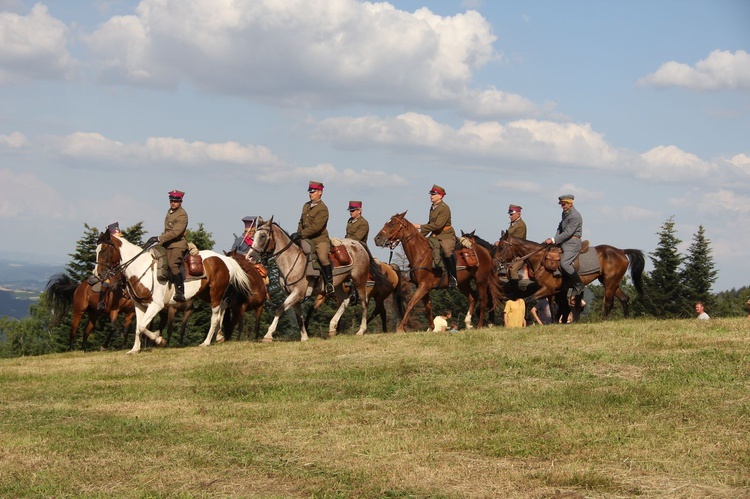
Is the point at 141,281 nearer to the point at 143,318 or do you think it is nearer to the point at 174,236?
Answer: the point at 143,318

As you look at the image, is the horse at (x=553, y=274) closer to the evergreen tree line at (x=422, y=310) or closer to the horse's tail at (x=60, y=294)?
the horse's tail at (x=60, y=294)

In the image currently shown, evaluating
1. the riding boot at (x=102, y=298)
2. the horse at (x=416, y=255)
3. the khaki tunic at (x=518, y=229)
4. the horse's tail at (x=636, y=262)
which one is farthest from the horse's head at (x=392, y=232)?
the riding boot at (x=102, y=298)

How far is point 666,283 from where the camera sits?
69.3m

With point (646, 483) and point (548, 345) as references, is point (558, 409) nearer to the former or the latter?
point (646, 483)

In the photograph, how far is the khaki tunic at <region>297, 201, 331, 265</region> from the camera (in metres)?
22.8

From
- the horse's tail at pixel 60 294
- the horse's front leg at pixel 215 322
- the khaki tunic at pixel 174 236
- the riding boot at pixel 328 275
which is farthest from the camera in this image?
the horse's tail at pixel 60 294

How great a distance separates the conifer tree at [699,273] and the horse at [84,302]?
164 ft

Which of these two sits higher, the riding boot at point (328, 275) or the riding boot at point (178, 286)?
the riding boot at point (328, 275)

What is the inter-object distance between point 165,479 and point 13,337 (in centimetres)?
7725

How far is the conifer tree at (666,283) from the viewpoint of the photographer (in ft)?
224

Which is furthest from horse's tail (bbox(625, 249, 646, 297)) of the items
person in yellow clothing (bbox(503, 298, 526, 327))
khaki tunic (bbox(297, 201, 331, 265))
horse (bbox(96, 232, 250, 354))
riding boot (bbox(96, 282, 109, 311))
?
riding boot (bbox(96, 282, 109, 311))

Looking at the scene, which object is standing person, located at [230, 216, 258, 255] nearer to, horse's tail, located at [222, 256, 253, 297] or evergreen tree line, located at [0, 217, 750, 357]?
horse's tail, located at [222, 256, 253, 297]

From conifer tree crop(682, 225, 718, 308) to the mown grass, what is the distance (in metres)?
51.0

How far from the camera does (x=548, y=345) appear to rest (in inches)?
719
